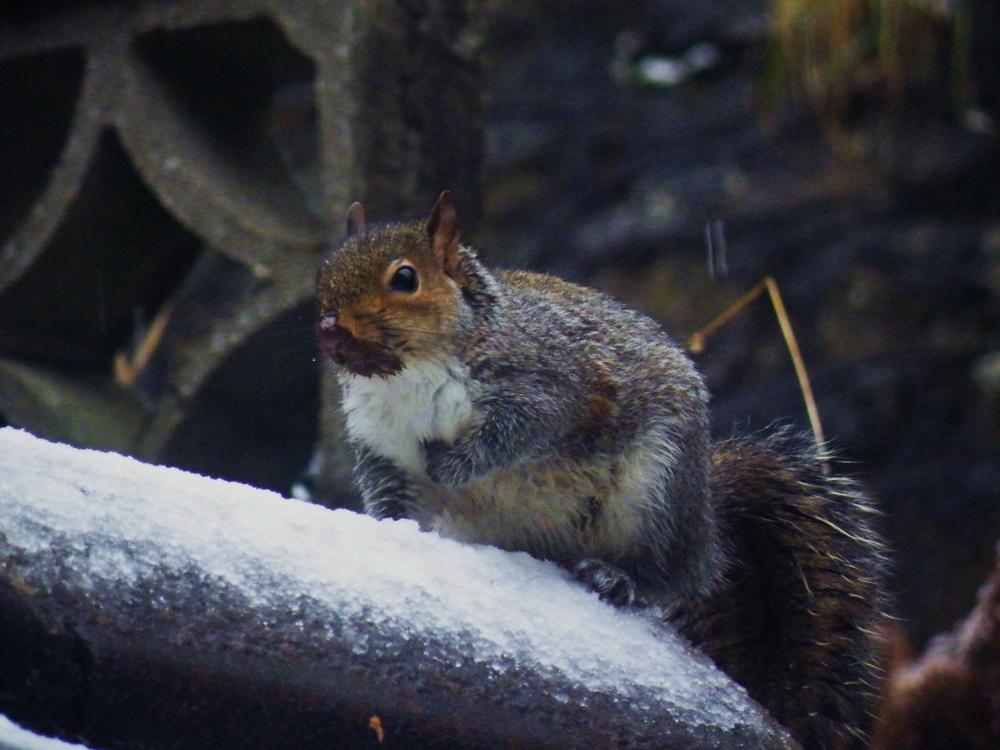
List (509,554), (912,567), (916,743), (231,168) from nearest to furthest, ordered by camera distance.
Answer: (509,554), (916,743), (231,168), (912,567)

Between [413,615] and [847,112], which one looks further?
[847,112]

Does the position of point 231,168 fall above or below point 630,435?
above

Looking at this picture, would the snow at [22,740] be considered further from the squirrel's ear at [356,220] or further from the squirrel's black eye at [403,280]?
the squirrel's ear at [356,220]

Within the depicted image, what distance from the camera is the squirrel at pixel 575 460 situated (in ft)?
4.30

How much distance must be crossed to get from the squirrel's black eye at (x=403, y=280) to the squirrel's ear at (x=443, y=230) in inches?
2.0

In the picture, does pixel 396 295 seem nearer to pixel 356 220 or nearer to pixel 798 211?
pixel 356 220

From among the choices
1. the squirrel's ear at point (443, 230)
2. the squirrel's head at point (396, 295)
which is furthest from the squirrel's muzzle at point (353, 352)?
the squirrel's ear at point (443, 230)

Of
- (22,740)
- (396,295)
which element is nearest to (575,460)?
(396,295)

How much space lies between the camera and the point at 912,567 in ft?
10.0

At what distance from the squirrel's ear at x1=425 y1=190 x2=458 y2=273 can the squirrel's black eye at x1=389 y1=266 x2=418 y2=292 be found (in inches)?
2.0

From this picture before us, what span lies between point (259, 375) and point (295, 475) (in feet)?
0.71

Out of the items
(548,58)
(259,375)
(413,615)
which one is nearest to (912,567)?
(548,58)

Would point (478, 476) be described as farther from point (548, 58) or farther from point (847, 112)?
point (548, 58)

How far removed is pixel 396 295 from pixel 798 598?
55 centimetres
